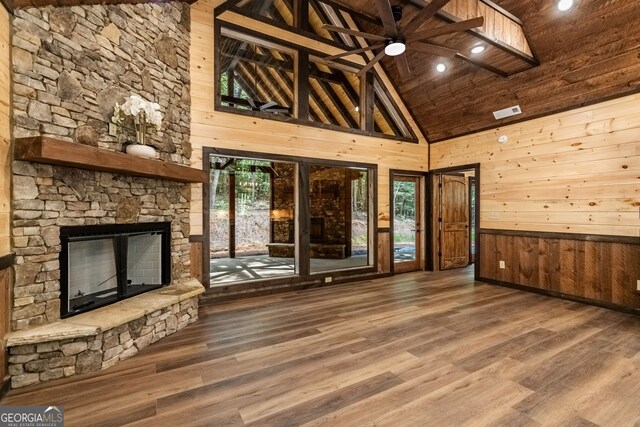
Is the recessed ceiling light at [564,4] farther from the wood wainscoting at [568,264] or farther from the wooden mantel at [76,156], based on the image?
the wooden mantel at [76,156]

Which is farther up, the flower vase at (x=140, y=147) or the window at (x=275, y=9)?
the window at (x=275, y=9)

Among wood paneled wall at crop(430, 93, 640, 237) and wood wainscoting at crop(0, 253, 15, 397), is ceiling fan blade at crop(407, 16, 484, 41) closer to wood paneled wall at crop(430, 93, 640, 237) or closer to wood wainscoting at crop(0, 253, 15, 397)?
wood paneled wall at crop(430, 93, 640, 237)

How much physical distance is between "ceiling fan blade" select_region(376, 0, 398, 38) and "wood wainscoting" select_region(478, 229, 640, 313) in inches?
154

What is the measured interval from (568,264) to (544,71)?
2.89 meters

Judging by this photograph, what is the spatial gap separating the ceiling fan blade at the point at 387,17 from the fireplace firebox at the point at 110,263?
11.0ft

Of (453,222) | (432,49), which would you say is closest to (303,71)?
(432,49)

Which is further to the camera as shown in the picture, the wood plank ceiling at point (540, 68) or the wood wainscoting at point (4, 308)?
the wood plank ceiling at point (540, 68)

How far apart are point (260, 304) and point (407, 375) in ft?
7.89

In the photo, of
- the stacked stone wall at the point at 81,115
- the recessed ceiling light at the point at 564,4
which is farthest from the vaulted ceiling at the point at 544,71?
the stacked stone wall at the point at 81,115

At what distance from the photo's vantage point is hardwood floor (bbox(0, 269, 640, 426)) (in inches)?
74.3

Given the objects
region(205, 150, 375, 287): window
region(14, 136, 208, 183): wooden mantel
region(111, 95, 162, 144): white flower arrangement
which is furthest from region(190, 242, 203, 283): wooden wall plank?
region(205, 150, 375, 287): window

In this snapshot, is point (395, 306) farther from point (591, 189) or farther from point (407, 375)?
point (591, 189)

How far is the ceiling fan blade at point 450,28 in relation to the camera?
9.30 feet

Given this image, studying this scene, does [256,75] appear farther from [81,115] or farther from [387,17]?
[81,115]
